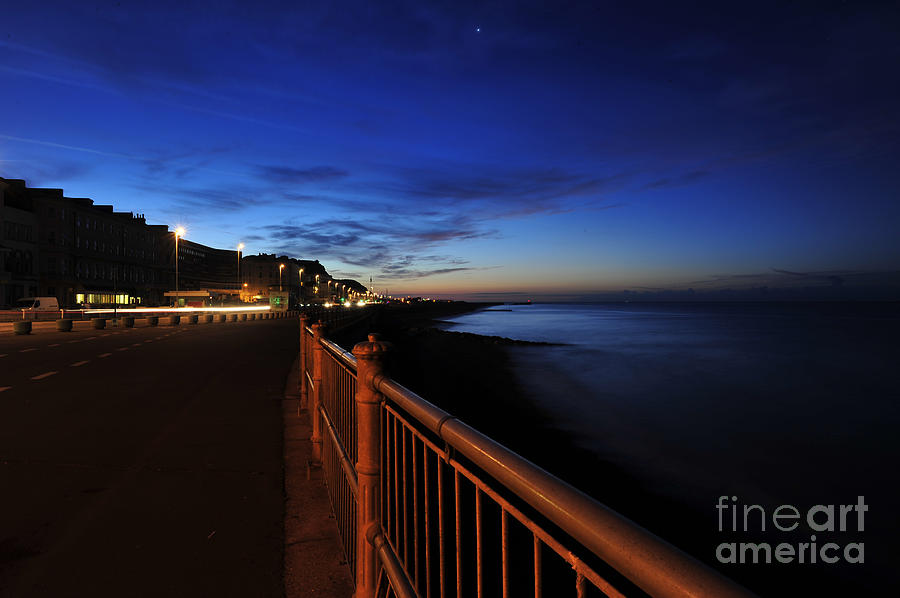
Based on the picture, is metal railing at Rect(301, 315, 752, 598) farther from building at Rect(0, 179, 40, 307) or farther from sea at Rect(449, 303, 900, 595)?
building at Rect(0, 179, 40, 307)

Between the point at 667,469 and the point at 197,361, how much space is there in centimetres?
1352

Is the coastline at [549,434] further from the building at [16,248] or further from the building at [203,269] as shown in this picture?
the building at [203,269]

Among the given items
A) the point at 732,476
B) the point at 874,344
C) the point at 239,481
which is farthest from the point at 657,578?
the point at 874,344

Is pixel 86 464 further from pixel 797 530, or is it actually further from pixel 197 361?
pixel 797 530

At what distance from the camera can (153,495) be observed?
4.64m

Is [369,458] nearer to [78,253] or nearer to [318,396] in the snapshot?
[318,396]

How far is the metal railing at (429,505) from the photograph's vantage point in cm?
91

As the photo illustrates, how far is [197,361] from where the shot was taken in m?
14.4

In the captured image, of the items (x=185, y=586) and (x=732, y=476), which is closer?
(x=185, y=586)

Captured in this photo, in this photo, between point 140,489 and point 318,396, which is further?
point 318,396

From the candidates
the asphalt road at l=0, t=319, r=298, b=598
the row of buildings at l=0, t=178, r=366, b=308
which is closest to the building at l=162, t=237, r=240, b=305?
the row of buildings at l=0, t=178, r=366, b=308

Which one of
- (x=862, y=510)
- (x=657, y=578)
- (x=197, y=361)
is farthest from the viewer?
(x=197, y=361)

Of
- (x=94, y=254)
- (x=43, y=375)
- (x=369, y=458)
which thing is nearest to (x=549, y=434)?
(x=369, y=458)

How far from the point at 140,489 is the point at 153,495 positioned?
0.87ft
